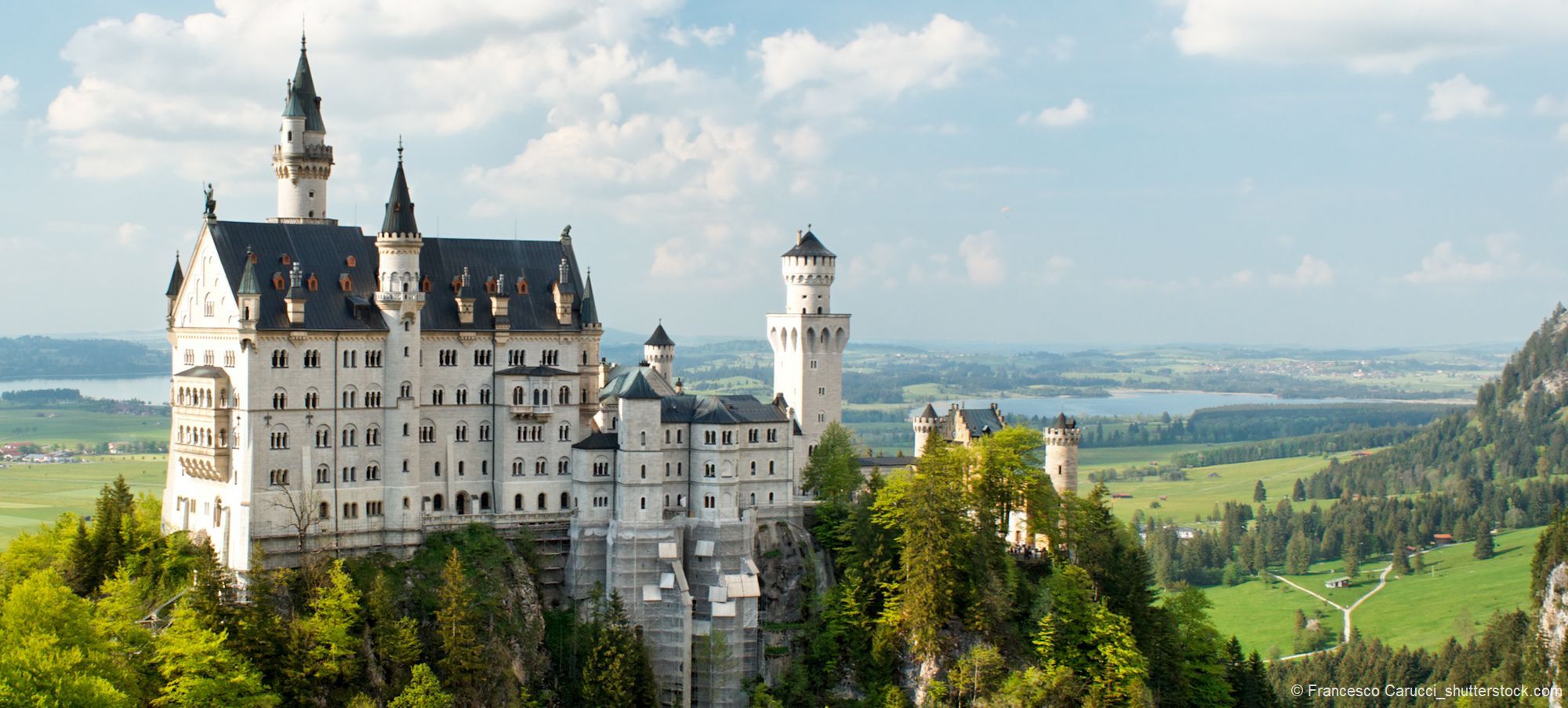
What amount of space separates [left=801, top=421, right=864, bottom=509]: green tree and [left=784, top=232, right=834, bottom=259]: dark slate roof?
12.3m

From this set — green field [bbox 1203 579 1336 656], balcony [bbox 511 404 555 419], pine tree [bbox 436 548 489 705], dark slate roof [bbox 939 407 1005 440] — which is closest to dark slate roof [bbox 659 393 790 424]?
balcony [bbox 511 404 555 419]

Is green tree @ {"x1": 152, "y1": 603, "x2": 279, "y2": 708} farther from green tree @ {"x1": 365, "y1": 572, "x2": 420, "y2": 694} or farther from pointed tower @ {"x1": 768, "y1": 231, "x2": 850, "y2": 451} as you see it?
pointed tower @ {"x1": 768, "y1": 231, "x2": 850, "y2": 451}

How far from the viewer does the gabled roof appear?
294 feet

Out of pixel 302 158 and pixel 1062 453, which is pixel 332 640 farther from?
pixel 1062 453

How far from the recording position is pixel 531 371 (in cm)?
9362

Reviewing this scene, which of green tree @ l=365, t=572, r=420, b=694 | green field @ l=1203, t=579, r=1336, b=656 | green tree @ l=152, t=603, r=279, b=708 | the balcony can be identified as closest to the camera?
green tree @ l=152, t=603, r=279, b=708

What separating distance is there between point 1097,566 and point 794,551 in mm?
18133

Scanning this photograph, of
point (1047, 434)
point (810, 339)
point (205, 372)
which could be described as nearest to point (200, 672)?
point (205, 372)

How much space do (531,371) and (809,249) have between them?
2476cm

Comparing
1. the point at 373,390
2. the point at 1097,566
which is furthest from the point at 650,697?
the point at 1097,566

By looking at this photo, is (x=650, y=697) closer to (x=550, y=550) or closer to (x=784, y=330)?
(x=550, y=550)

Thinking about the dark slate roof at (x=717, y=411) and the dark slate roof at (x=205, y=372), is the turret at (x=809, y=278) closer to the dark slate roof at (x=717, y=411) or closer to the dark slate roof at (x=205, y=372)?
the dark slate roof at (x=717, y=411)

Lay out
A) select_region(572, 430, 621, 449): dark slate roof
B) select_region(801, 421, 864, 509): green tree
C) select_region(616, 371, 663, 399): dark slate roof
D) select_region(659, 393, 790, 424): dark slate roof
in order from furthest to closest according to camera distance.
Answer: select_region(801, 421, 864, 509): green tree, select_region(659, 393, 790, 424): dark slate roof, select_region(572, 430, 621, 449): dark slate roof, select_region(616, 371, 663, 399): dark slate roof

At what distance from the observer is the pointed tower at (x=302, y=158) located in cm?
9588
